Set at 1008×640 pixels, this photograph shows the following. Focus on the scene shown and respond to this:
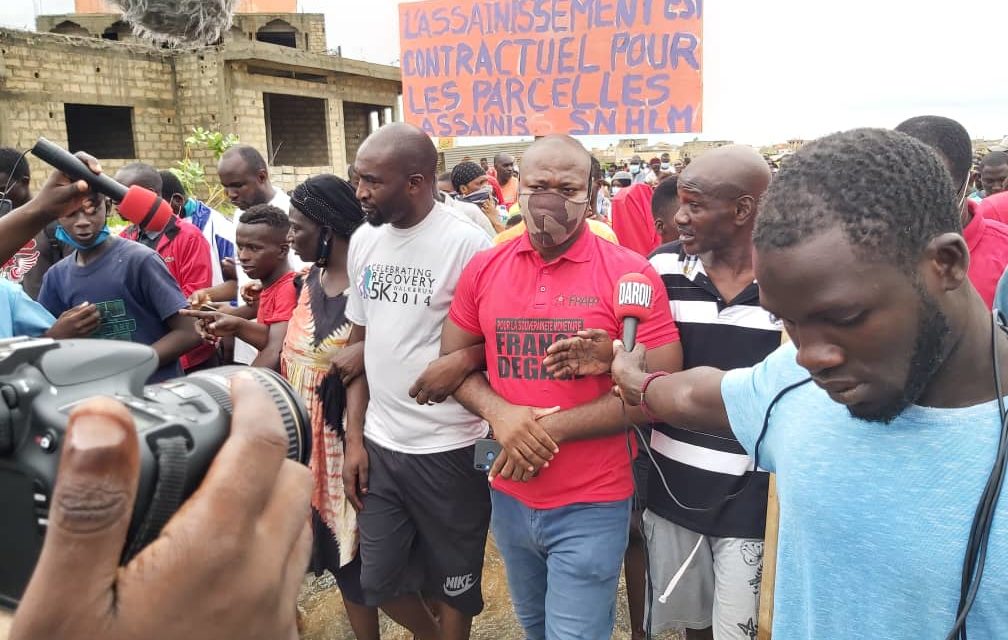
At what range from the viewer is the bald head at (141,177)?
4.81m

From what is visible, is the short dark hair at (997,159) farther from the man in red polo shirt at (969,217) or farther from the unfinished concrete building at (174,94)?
the unfinished concrete building at (174,94)

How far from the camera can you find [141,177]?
4.82 metres

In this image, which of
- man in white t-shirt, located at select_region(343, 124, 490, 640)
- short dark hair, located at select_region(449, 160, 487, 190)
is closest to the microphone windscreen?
short dark hair, located at select_region(449, 160, 487, 190)

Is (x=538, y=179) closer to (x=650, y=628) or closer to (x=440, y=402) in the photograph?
(x=440, y=402)

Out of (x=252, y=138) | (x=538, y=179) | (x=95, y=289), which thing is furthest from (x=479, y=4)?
(x=252, y=138)

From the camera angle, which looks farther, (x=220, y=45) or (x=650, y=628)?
(x=220, y=45)

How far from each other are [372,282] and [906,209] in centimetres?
194

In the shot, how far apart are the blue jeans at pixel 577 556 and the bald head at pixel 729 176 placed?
1127 millimetres

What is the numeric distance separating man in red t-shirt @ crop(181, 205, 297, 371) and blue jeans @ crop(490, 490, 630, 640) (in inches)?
53.1

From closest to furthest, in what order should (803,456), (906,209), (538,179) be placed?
(906,209) → (803,456) → (538,179)

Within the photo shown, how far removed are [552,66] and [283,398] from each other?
12.4 ft

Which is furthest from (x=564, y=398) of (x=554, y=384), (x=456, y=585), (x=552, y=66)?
(x=552, y=66)

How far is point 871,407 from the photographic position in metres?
1.09

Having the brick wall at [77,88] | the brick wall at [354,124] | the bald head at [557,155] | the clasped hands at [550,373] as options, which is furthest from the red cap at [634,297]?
the brick wall at [354,124]
